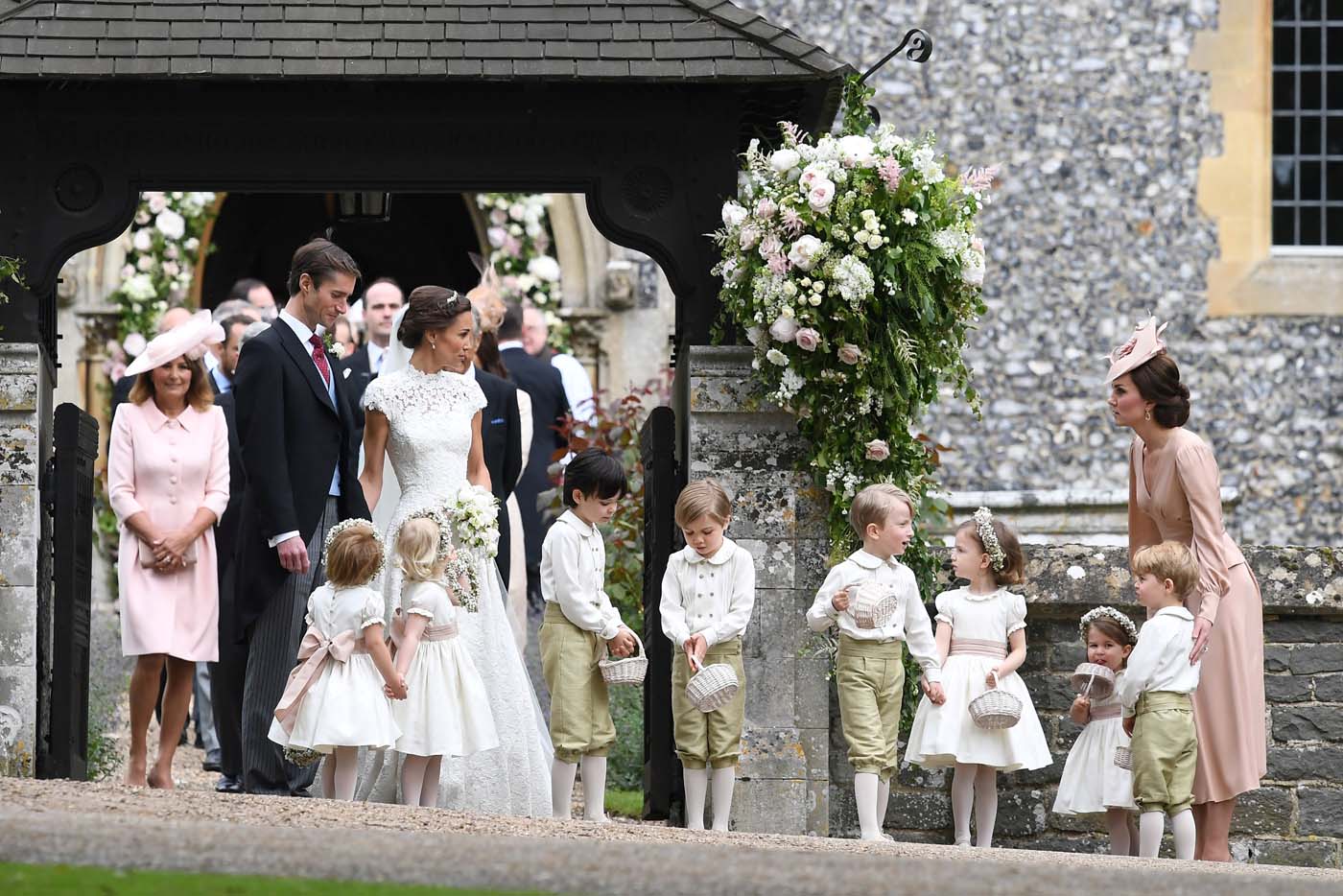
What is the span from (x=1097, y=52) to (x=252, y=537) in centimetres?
846

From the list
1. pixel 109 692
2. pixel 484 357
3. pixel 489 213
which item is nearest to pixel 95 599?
pixel 109 692

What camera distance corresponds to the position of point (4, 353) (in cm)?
824

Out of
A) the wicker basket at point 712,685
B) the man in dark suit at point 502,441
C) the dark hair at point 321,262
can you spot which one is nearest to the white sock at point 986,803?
the wicker basket at point 712,685

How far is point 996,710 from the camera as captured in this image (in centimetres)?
781

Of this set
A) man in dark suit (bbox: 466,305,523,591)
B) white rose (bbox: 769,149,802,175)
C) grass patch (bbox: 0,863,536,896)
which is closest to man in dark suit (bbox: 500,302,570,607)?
man in dark suit (bbox: 466,305,523,591)

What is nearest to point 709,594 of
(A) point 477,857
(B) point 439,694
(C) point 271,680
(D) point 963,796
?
(B) point 439,694

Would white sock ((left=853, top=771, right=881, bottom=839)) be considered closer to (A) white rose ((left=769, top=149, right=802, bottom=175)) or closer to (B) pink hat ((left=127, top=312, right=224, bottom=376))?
(A) white rose ((left=769, top=149, right=802, bottom=175))

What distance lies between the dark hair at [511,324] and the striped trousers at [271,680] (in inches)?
128

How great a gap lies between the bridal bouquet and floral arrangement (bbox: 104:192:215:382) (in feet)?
23.4

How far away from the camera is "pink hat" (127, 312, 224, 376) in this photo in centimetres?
792

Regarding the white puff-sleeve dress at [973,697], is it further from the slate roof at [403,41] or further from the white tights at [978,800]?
the slate roof at [403,41]

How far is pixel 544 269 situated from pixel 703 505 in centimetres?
757

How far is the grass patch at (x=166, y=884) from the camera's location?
450 cm

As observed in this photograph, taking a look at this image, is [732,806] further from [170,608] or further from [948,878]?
[948,878]
